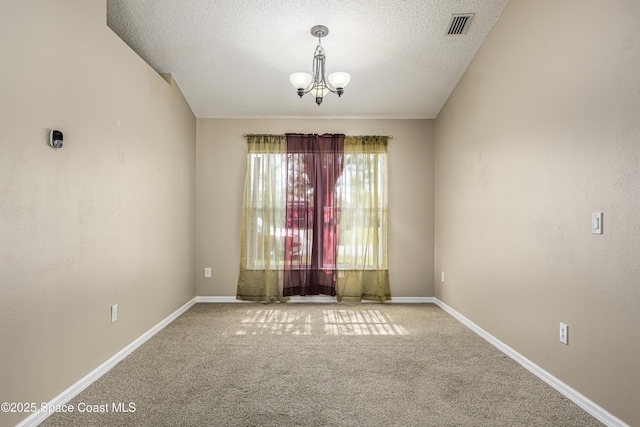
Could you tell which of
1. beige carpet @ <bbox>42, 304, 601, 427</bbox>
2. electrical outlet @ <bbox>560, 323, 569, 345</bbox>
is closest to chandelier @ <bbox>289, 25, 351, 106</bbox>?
beige carpet @ <bbox>42, 304, 601, 427</bbox>

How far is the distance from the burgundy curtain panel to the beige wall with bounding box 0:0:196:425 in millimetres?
1591

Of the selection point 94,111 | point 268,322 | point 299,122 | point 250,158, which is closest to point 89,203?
point 94,111

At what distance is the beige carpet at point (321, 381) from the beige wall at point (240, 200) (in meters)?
1.07

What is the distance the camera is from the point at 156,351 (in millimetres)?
2945

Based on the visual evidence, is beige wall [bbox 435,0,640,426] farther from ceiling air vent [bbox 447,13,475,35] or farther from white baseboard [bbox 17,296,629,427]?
ceiling air vent [bbox 447,13,475,35]

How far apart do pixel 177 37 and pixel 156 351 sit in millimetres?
2665

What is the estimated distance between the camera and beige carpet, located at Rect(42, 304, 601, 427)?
6.44 ft

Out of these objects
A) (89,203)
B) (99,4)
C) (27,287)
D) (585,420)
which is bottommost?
(585,420)

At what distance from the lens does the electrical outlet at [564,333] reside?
226 cm

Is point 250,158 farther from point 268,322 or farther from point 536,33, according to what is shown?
point 536,33

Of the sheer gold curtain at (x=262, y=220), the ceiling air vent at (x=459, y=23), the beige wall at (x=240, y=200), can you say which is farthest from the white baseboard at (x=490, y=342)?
the ceiling air vent at (x=459, y=23)

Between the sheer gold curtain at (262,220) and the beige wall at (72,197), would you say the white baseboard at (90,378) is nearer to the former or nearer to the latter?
the beige wall at (72,197)

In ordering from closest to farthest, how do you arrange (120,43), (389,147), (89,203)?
(89,203)
(120,43)
(389,147)

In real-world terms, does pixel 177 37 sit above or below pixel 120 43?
above
